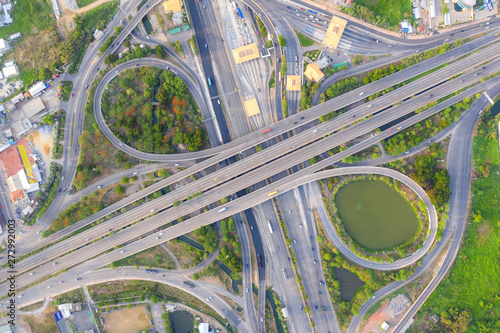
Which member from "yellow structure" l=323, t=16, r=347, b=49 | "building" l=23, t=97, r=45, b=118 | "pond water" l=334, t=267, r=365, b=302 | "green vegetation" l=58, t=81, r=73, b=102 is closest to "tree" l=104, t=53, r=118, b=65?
"green vegetation" l=58, t=81, r=73, b=102

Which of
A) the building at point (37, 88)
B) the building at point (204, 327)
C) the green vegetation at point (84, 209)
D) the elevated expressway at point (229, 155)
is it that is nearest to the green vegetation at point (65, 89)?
the building at point (37, 88)

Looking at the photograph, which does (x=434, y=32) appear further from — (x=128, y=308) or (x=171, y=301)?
(x=128, y=308)

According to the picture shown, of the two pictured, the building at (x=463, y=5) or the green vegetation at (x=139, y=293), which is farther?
the green vegetation at (x=139, y=293)

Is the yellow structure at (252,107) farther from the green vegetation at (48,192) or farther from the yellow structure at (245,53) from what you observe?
the green vegetation at (48,192)

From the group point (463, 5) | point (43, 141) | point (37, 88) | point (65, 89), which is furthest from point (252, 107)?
point (463, 5)

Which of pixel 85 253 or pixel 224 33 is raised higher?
pixel 224 33

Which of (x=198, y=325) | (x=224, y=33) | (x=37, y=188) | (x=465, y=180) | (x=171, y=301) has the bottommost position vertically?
(x=198, y=325)

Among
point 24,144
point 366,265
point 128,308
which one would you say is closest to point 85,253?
point 128,308
